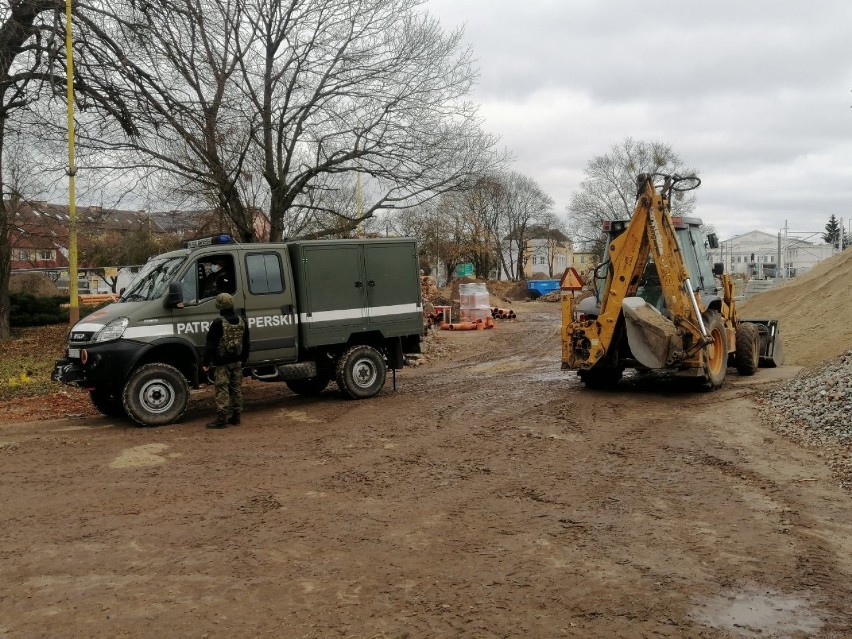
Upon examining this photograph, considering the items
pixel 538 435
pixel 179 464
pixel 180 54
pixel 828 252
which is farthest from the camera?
pixel 828 252

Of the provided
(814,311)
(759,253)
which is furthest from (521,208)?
(814,311)

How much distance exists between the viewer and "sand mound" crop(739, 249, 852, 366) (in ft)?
54.4

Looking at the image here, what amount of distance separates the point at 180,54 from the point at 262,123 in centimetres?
213

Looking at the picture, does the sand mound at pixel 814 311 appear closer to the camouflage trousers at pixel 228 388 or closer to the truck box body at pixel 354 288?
the truck box body at pixel 354 288

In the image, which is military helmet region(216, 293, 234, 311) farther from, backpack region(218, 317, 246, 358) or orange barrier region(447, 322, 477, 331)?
orange barrier region(447, 322, 477, 331)

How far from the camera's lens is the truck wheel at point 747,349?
1373 cm

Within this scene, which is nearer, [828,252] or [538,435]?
[538,435]

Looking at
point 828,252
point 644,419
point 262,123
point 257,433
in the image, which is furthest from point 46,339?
point 828,252

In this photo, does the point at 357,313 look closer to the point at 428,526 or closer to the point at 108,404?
the point at 108,404

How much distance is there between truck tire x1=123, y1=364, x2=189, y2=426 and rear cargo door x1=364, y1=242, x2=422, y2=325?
10.5 feet

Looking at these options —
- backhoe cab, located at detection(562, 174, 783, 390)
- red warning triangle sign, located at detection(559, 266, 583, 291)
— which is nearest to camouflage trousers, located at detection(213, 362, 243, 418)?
backhoe cab, located at detection(562, 174, 783, 390)

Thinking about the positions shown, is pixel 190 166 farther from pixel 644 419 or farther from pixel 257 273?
pixel 644 419

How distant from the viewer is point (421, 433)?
9.47 meters

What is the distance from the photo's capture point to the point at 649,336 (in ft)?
37.2
